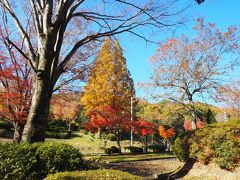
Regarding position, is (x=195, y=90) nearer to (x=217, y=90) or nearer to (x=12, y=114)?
(x=217, y=90)

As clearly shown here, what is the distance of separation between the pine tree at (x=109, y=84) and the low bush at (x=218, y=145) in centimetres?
1425

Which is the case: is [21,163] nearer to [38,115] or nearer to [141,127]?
[38,115]

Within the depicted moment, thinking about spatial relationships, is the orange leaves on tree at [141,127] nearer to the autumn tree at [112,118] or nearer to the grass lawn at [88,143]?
the autumn tree at [112,118]

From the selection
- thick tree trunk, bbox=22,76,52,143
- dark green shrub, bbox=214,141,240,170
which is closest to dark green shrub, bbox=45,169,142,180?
thick tree trunk, bbox=22,76,52,143

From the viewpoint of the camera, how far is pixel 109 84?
25.2m

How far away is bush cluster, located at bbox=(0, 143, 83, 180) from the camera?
5.35 m

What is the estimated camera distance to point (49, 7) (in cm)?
688

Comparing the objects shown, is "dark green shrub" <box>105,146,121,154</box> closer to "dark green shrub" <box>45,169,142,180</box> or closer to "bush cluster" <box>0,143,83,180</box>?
"bush cluster" <box>0,143,83,180</box>

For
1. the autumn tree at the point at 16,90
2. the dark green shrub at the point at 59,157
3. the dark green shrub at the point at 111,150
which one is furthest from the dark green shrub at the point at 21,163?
the dark green shrub at the point at 111,150

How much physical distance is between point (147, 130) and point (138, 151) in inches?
86.1

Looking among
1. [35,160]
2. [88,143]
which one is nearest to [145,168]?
[35,160]

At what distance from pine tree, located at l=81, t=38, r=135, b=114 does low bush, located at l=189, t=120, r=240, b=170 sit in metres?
14.3

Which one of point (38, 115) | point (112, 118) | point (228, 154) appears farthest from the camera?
point (112, 118)

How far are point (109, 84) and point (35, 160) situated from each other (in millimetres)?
19686
